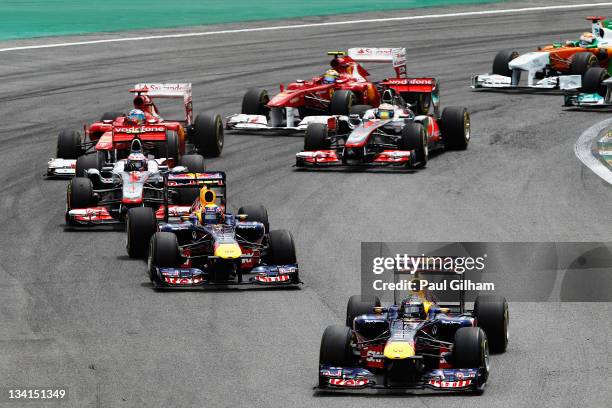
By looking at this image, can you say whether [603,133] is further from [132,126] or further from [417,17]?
[417,17]

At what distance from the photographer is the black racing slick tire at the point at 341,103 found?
119 ft

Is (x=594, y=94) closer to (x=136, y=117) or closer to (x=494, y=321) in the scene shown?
(x=136, y=117)

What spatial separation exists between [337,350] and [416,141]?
52.2ft

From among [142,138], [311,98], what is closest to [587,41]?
[311,98]

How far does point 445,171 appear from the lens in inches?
1258

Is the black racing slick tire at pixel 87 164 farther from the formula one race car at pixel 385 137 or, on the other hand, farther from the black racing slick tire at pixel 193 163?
the formula one race car at pixel 385 137

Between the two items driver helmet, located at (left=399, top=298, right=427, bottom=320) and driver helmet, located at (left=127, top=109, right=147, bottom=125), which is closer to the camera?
driver helmet, located at (left=399, top=298, right=427, bottom=320)

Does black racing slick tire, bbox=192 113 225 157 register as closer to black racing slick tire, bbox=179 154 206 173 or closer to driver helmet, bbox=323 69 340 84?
driver helmet, bbox=323 69 340 84

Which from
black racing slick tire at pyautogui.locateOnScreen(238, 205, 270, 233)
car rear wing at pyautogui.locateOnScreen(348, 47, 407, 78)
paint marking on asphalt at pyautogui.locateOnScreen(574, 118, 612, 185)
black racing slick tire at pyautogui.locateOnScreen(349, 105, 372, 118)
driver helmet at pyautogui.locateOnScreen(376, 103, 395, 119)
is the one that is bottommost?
paint marking on asphalt at pyautogui.locateOnScreen(574, 118, 612, 185)

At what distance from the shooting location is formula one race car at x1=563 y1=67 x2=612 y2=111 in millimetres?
40531

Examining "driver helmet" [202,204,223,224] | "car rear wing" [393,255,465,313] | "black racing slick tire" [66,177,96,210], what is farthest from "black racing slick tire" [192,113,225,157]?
"car rear wing" [393,255,465,313]

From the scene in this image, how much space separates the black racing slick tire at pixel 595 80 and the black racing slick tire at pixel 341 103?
822 centimetres

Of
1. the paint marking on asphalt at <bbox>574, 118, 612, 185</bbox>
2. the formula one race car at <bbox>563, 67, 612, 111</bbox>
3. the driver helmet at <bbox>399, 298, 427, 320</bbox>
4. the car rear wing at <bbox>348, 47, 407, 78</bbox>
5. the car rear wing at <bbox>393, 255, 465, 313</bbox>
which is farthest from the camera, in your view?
the formula one race car at <bbox>563, 67, 612, 111</bbox>

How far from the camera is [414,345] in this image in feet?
55.3
